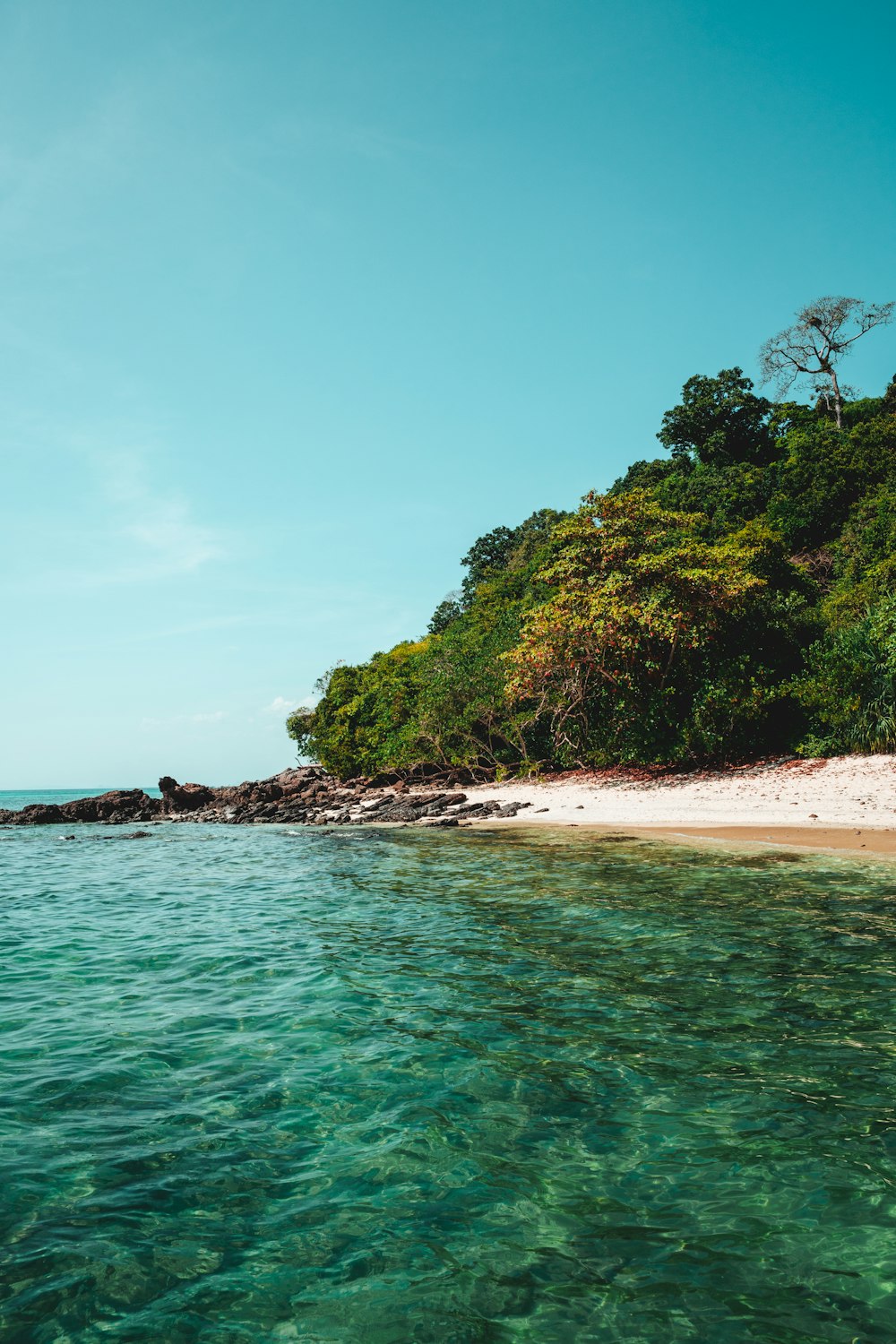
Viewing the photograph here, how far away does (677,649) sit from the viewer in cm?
2555

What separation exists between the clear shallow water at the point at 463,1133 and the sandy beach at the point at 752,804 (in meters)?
6.63

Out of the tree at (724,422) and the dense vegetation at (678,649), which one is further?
the tree at (724,422)

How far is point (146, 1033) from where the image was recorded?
679 centimetres

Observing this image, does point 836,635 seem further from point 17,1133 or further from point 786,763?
point 17,1133

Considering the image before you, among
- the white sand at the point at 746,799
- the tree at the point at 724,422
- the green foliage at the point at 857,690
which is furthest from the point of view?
the tree at the point at 724,422

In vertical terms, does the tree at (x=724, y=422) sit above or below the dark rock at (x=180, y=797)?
above

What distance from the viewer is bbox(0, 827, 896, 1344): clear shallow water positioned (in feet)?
10.9

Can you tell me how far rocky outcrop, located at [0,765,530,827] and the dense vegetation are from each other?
9.37 ft

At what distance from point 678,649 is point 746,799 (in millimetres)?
6302

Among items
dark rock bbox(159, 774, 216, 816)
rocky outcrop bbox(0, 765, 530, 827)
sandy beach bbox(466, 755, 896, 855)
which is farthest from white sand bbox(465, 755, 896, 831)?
dark rock bbox(159, 774, 216, 816)

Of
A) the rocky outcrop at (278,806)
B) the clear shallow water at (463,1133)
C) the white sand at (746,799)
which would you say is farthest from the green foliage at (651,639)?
the clear shallow water at (463,1133)

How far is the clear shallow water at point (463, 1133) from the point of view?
3309mm

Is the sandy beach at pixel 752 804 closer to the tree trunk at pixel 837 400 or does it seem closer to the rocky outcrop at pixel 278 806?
the rocky outcrop at pixel 278 806

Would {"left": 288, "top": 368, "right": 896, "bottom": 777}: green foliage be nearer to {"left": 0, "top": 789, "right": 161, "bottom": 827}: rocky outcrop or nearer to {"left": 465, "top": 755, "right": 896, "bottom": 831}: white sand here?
{"left": 465, "top": 755, "right": 896, "bottom": 831}: white sand
